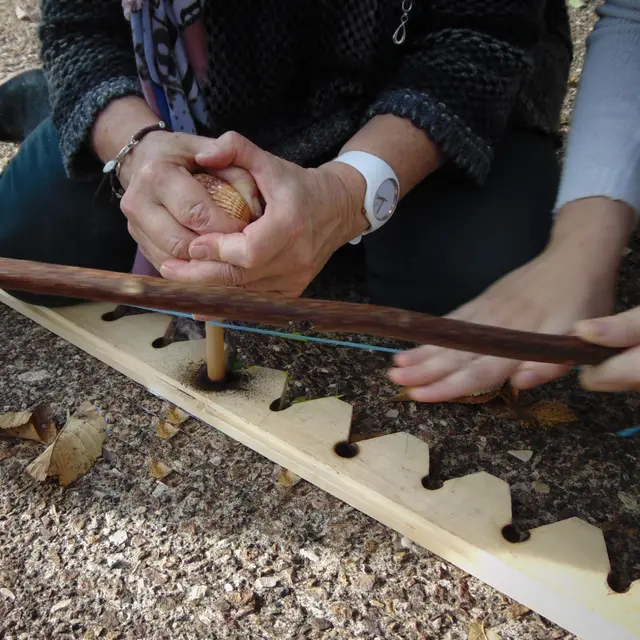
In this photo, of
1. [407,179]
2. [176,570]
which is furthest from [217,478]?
[407,179]

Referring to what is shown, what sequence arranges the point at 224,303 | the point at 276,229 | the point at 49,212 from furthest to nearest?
1. the point at 49,212
2. the point at 276,229
3. the point at 224,303

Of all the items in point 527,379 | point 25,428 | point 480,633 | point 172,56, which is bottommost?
Answer: point 480,633

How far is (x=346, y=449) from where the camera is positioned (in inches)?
36.3

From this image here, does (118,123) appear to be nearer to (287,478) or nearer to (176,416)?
(176,416)

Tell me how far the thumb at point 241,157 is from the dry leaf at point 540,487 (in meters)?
0.55

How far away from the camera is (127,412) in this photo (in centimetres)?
101

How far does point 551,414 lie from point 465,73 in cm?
51

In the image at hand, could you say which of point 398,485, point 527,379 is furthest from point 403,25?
point 398,485

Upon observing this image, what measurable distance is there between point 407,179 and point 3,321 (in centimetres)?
75

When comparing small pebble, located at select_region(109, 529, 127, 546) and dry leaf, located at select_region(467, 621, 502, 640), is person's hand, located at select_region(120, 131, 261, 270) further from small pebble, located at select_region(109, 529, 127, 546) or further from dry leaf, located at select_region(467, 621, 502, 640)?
dry leaf, located at select_region(467, 621, 502, 640)

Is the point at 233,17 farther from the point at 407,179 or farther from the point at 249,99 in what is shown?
the point at 407,179

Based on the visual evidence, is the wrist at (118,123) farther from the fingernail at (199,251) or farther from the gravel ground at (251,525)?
the gravel ground at (251,525)

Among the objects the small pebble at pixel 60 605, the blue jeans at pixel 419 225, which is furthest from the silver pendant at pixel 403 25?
the small pebble at pixel 60 605

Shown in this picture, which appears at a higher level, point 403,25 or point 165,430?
point 403,25
